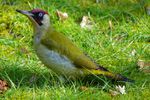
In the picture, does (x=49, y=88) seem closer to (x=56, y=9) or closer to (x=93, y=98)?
(x=93, y=98)

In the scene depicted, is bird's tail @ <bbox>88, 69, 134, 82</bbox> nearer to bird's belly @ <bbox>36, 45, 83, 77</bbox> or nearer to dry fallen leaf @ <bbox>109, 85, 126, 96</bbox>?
dry fallen leaf @ <bbox>109, 85, 126, 96</bbox>

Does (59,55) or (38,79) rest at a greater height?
(59,55)

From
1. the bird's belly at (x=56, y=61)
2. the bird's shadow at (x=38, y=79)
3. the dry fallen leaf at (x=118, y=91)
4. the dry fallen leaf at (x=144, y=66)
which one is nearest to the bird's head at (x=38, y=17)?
the bird's belly at (x=56, y=61)

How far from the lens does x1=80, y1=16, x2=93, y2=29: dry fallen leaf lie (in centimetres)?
733

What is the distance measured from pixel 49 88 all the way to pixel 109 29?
197 cm

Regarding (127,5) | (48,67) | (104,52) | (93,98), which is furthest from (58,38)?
(127,5)

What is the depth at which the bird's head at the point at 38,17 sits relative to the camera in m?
5.71

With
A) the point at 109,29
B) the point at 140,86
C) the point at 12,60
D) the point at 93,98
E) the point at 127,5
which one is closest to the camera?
the point at 93,98

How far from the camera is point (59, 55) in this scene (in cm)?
565

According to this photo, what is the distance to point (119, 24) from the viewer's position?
7426mm

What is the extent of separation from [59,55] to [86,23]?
183 cm

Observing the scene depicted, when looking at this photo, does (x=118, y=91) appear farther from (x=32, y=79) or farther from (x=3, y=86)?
(x=3, y=86)

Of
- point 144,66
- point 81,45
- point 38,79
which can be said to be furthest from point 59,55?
point 81,45

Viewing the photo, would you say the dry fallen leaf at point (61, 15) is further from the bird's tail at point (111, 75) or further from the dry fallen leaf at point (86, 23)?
the bird's tail at point (111, 75)
